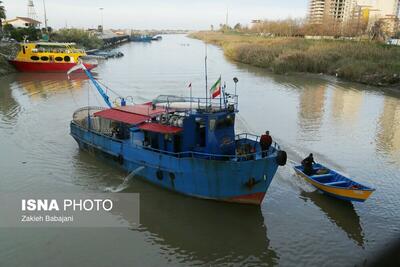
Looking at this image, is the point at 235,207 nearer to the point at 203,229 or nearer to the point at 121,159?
the point at 203,229

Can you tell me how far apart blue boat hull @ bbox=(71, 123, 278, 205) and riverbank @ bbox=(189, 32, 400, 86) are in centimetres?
2805

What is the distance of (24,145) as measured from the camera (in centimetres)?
1947

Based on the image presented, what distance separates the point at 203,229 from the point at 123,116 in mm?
6410

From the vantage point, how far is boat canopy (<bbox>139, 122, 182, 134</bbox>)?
1355cm

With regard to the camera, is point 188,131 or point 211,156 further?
point 188,131

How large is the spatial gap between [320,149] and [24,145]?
15.0 m

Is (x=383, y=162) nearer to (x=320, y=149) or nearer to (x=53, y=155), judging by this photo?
(x=320, y=149)

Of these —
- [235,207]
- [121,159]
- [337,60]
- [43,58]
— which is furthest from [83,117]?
[337,60]

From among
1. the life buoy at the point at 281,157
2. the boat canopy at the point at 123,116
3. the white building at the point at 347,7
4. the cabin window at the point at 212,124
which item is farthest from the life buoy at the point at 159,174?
the white building at the point at 347,7

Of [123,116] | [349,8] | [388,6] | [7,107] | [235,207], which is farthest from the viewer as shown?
[349,8]

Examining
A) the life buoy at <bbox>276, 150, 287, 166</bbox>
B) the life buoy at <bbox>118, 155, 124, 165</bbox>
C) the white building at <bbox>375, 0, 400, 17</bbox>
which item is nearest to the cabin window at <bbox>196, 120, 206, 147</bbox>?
the life buoy at <bbox>276, 150, 287, 166</bbox>

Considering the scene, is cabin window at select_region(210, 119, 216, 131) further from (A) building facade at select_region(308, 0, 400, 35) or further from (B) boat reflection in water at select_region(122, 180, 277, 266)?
(A) building facade at select_region(308, 0, 400, 35)

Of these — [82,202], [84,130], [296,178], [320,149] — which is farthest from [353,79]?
[82,202]

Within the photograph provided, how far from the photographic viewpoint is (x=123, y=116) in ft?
53.0
